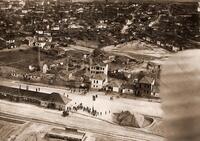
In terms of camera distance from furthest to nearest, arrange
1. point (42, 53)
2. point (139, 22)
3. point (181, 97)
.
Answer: point (42, 53)
point (139, 22)
point (181, 97)

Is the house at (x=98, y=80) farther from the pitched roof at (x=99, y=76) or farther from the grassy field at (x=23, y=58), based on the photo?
the grassy field at (x=23, y=58)

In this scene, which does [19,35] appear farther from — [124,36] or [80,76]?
[124,36]

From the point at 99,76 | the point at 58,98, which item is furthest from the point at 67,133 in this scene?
the point at 99,76

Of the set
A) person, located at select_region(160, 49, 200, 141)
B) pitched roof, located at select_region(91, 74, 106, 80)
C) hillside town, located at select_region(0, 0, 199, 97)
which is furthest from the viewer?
pitched roof, located at select_region(91, 74, 106, 80)

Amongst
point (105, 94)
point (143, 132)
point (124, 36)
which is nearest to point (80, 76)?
point (105, 94)

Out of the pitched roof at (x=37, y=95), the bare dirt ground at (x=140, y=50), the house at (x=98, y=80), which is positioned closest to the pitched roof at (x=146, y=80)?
the bare dirt ground at (x=140, y=50)

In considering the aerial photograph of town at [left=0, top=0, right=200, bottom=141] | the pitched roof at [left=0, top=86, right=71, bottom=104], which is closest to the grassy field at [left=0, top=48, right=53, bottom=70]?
the aerial photograph of town at [left=0, top=0, right=200, bottom=141]

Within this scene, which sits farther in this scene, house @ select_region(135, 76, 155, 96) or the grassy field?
the grassy field

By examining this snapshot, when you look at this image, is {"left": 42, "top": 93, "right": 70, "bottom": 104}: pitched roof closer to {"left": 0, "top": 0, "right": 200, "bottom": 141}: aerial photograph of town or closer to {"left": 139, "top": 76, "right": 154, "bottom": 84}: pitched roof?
{"left": 0, "top": 0, "right": 200, "bottom": 141}: aerial photograph of town
